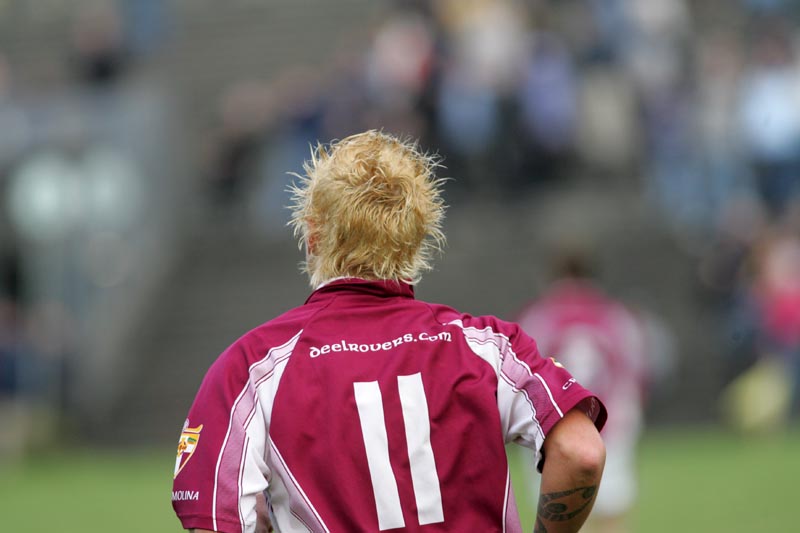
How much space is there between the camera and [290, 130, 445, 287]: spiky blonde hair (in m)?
3.68

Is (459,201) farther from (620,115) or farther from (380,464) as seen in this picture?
(380,464)

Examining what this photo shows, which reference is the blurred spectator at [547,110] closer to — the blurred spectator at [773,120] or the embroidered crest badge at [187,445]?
the blurred spectator at [773,120]

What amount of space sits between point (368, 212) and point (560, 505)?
2.96ft

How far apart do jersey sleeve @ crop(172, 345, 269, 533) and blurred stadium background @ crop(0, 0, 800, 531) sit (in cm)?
1192

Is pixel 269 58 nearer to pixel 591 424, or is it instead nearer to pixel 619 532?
pixel 619 532

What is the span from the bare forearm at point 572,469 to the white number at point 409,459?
0.95ft

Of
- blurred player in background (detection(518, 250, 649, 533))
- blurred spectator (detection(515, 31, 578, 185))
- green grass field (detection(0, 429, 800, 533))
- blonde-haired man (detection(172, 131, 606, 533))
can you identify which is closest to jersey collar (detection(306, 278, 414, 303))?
blonde-haired man (detection(172, 131, 606, 533))

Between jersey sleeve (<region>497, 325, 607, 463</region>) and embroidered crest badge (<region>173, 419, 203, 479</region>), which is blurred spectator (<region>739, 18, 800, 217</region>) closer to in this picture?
jersey sleeve (<region>497, 325, 607, 463</region>)

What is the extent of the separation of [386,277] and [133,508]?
9.36 m

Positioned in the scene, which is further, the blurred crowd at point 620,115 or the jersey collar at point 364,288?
the blurred crowd at point 620,115

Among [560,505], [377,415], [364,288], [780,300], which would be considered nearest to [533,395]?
[560,505]

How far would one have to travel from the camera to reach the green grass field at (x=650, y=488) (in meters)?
10.9

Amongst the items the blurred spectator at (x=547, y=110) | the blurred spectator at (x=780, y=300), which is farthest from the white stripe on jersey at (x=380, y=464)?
the blurred spectator at (x=547, y=110)

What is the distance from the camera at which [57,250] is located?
1744cm
